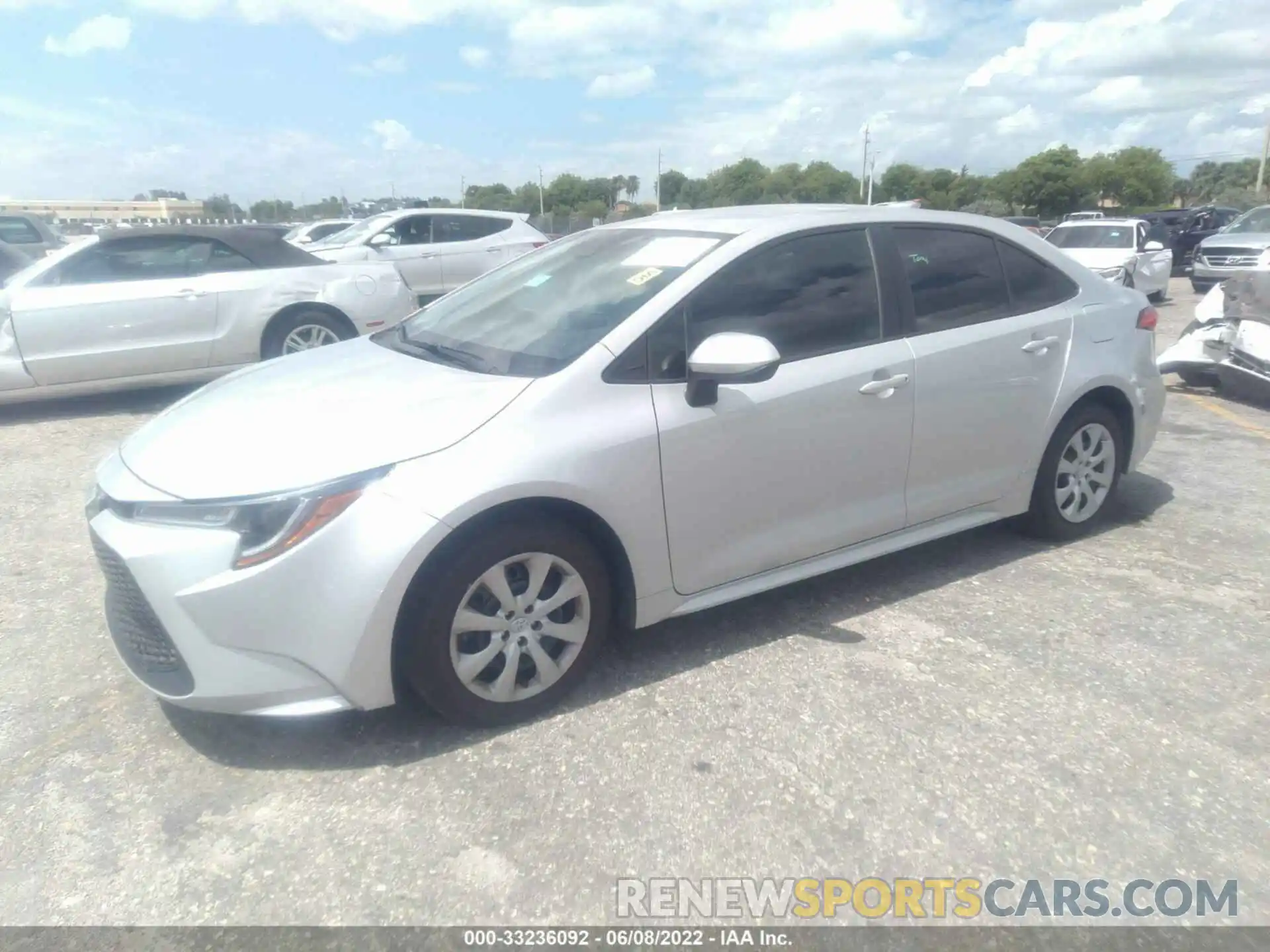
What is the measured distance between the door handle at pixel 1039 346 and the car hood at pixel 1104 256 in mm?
11827

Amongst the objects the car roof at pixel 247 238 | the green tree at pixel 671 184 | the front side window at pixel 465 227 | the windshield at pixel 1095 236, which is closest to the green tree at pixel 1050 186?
the green tree at pixel 671 184

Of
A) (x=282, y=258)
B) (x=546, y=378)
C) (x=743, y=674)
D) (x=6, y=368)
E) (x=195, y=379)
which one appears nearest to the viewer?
(x=546, y=378)

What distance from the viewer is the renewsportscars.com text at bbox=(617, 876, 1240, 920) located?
7.80 ft

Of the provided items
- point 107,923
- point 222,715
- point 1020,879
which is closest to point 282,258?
point 222,715

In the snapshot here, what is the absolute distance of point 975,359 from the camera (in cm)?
405

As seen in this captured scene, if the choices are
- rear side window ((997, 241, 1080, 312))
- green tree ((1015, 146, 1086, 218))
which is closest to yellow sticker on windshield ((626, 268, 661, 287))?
rear side window ((997, 241, 1080, 312))

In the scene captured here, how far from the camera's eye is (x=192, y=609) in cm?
274

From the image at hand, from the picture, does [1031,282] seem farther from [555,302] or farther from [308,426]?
[308,426]

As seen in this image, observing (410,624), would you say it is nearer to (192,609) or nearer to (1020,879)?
(192,609)

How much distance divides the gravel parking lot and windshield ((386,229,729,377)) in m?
1.20

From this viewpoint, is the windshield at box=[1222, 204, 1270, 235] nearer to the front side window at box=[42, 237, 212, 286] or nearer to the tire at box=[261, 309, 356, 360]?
the tire at box=[261, 309, 356, 360]

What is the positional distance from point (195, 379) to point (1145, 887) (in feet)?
30.3

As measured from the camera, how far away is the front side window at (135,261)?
7715 mm

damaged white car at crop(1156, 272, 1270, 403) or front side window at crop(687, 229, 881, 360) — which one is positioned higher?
front side window at crop(687, 229, 881, 360)
